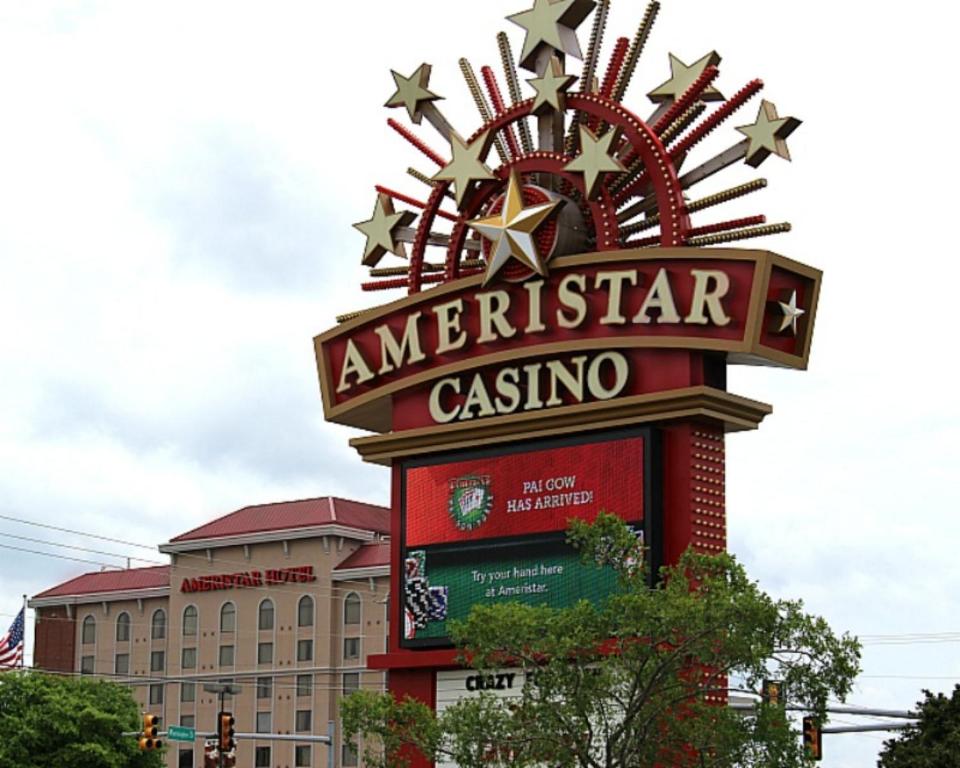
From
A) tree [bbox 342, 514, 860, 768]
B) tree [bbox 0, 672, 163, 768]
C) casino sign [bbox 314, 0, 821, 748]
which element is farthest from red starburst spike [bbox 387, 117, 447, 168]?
tree [bbox 0, 672, 163, 768]

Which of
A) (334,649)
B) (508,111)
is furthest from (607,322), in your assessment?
(334,649)

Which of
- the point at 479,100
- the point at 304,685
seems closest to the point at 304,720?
the point at 304,685

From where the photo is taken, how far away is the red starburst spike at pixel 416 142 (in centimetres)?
3556

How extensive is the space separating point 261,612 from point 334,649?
201 inches

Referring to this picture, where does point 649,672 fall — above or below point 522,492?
below

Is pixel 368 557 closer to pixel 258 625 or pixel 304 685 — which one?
pixel 304 685

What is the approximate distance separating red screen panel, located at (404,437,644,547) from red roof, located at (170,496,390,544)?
52438 mm

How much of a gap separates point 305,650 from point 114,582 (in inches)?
612

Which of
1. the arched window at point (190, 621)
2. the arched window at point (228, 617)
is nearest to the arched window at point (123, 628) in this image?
the arched window at point (190, 621)

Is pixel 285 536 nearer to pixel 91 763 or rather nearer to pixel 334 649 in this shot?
pixel 334 649

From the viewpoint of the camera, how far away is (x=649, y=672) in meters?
26.3

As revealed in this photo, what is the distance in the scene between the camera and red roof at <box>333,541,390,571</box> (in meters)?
84.1

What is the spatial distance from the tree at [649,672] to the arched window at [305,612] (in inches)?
2337

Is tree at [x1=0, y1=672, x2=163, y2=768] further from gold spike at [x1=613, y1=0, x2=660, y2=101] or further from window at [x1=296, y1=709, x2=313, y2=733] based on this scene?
gold spike at [x1=613, y1=0, x2=660, y2=101]
